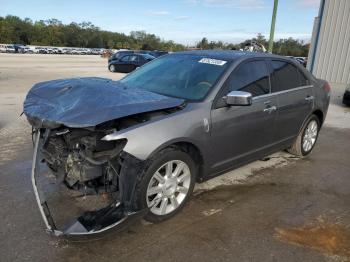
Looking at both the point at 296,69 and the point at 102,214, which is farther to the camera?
the point at 296,69

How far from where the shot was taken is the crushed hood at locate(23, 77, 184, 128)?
3111mm

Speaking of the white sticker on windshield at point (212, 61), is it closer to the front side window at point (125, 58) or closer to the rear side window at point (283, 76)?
the rear side window at point (283, 76)

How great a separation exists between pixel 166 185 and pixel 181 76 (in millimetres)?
1476

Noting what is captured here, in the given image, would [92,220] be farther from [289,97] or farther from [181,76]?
[289,97]

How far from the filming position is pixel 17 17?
121000 millimetres

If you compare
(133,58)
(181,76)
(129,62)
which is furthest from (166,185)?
(133,58)

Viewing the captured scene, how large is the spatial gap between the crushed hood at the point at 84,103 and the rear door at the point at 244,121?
0.58 m

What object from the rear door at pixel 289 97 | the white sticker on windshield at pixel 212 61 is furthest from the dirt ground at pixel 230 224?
the white sticker on windshield at pixel 212 61

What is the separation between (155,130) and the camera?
3275mm

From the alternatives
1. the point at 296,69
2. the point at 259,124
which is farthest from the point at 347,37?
the point at 259,124

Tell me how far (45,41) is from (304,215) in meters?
118

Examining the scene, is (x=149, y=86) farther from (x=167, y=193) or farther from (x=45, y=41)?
(x=45, y=41)

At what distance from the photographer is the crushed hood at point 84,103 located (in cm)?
311

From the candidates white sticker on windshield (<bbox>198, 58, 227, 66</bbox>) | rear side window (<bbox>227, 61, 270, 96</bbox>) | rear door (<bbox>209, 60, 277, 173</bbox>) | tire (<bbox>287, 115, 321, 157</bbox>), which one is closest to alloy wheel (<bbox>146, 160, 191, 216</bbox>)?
rear door (<bbox>209, 60, 277, 173</bbox>)
